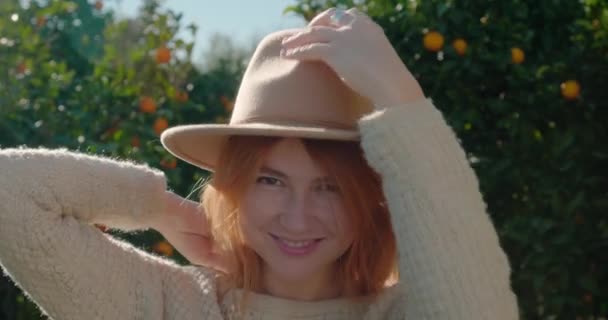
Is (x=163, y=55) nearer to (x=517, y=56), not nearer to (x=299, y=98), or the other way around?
(x=517, y=56)

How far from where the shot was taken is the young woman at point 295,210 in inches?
66.4

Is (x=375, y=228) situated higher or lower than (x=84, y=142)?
higher

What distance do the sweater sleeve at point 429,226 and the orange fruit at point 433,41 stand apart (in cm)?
133

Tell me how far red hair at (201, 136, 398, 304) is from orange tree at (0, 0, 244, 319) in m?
1.11

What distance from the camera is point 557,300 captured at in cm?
288

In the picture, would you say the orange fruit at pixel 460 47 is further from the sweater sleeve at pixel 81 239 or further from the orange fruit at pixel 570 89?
the sweater sleeve at pixel 81 239

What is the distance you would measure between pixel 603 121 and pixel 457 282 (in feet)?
4.84

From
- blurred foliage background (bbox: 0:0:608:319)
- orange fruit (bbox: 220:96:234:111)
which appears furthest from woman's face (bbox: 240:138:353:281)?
orange fruit (bbox: 220:96:234:111)

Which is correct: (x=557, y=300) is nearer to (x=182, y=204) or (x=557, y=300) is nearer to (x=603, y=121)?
(x=603, y=121)

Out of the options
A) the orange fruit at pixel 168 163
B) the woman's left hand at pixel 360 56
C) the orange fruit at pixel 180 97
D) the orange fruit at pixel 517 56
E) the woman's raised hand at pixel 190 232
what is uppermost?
the woman's left hand at pixel 360 56

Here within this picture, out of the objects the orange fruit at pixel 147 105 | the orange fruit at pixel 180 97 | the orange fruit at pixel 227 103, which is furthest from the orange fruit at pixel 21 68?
the orange fruit at pixel 227 103

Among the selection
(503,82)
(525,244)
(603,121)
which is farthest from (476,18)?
(525,244)

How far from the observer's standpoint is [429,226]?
5.53 ft

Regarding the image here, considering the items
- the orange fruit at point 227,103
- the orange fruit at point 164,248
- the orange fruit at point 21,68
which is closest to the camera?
the orange fruit at point 164,248
